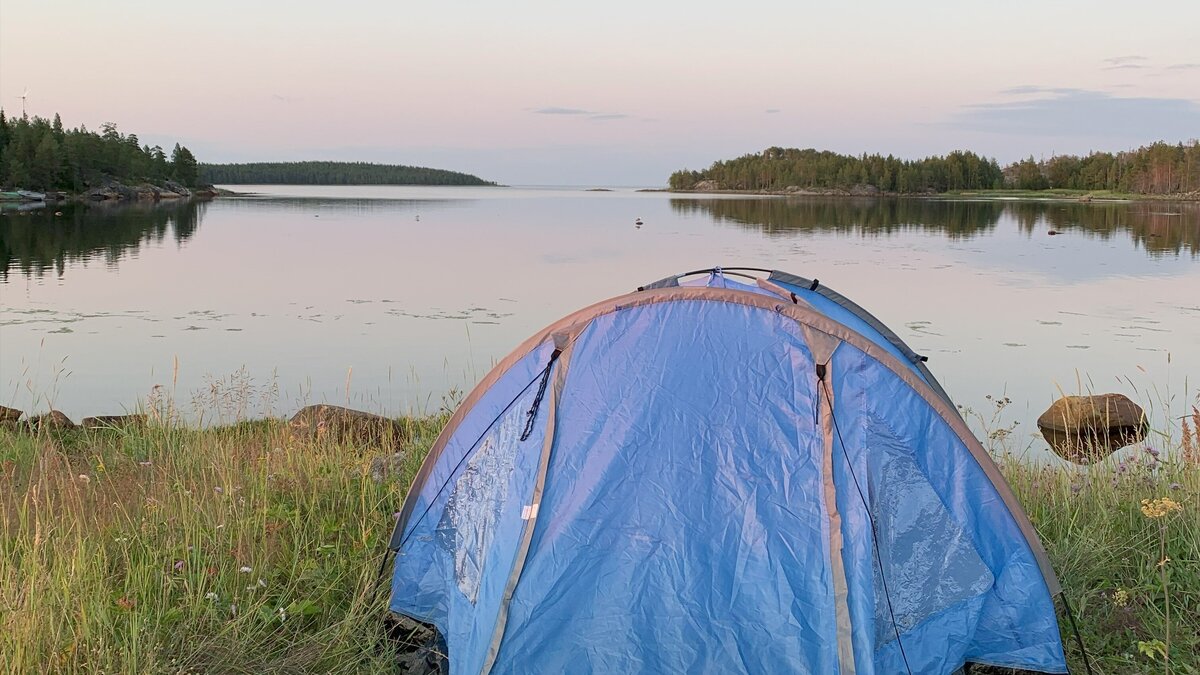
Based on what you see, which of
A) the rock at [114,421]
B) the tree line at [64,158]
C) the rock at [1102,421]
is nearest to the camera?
the rock at [114,421]

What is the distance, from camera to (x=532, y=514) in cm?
387

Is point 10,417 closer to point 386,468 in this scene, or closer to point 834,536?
point 386,468

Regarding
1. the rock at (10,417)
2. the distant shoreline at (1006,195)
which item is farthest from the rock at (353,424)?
the distant shoreline at (1006,195)

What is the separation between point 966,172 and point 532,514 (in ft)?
436

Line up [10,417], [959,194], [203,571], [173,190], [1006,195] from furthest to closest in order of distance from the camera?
[959,194] < [1006,195] < [173,190] < [10,417] < [203,571]

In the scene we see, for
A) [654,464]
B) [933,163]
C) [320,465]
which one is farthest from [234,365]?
[933,163]

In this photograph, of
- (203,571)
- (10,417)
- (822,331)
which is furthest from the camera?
(10,417)

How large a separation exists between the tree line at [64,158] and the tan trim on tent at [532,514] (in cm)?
7285

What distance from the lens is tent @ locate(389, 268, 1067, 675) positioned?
12.0 feet

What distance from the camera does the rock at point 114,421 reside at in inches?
342

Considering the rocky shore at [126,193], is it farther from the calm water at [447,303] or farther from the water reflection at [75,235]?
the calm water at [447,303]

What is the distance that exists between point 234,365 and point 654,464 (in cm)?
1072

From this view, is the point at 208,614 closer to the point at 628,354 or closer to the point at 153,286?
the point at 628,354

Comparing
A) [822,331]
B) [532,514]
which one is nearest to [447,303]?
[532,514]
